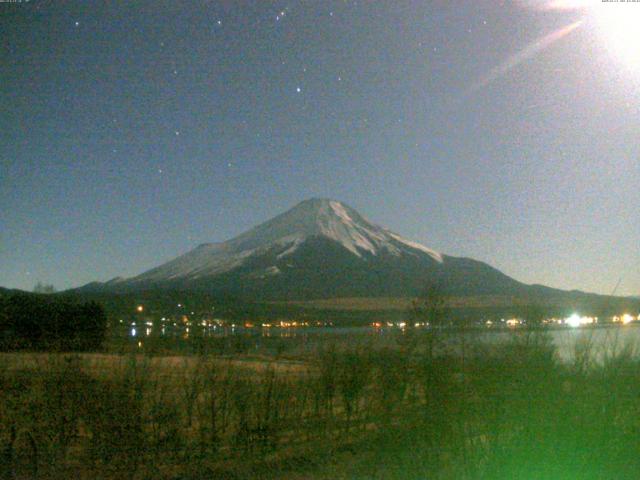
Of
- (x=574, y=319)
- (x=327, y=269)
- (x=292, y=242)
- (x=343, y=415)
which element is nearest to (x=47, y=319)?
(x=343, y=415)

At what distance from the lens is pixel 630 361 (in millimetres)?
7996

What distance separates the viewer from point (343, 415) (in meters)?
14.0

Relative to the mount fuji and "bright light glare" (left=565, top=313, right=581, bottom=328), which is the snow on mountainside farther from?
"bright light glare" (left=565, top=313, right=581, bottom=328)

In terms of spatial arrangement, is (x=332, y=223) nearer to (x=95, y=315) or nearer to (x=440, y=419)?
(x=95, y=315)

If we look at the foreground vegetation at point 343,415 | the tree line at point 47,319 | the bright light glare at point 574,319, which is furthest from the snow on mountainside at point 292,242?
the foreground vegetation at point 343,415

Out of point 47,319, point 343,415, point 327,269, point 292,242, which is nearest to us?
point 343,415

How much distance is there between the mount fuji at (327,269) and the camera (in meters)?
91.7

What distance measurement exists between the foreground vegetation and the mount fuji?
51.0 m

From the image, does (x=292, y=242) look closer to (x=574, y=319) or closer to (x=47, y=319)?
(x=47, y=319)

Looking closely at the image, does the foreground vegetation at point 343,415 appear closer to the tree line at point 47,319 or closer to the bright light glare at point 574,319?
the bright light glare at point 574,319

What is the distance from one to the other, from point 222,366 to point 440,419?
5.49 metres

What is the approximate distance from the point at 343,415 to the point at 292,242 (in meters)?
136

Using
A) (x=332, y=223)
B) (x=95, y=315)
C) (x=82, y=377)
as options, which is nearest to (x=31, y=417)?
(x=82, y=377)

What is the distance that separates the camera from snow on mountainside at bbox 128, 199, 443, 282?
5162 inches
